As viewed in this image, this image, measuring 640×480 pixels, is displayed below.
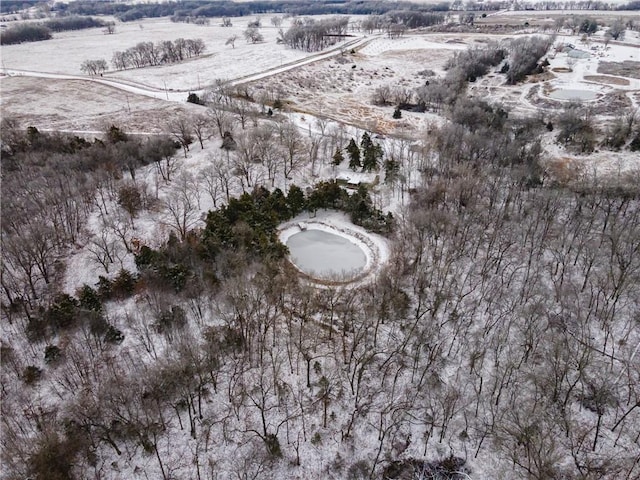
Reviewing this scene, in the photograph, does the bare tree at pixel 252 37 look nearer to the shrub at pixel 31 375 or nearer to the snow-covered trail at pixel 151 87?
the snow-covered trail at pixel 151 87

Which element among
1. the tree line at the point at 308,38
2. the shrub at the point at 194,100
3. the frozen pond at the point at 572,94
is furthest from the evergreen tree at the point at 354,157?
the tree line at the point at 308,38

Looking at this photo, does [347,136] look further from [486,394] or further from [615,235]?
[486,394]

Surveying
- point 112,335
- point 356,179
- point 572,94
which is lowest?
point 112,335

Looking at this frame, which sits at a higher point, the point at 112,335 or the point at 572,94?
the point at 572,94

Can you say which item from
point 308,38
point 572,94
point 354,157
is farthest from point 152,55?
point 572,94

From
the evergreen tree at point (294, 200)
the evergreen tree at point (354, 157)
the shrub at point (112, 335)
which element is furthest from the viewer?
the evergreen tree at point (354, 157)

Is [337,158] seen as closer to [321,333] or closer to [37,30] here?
[321,333]
